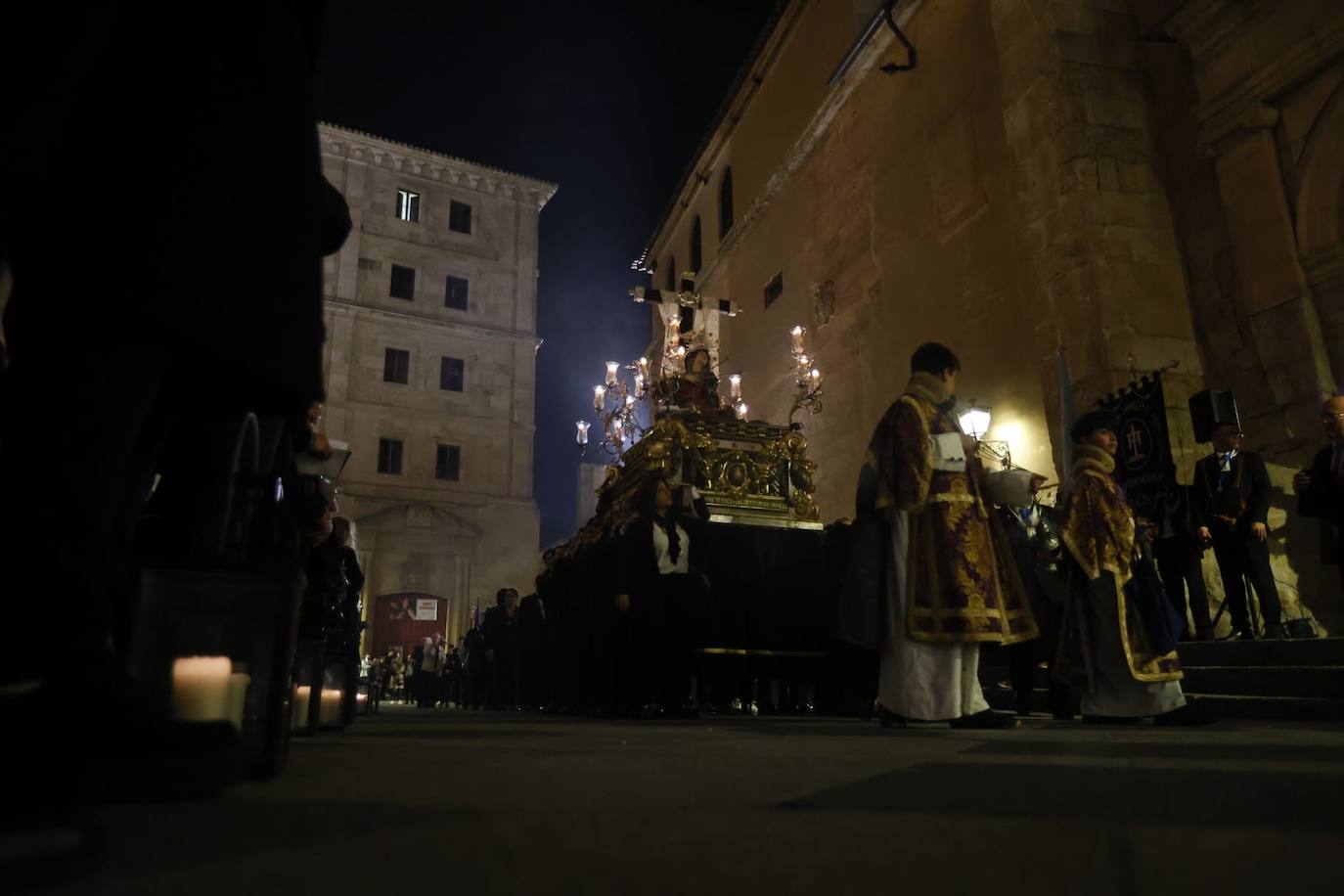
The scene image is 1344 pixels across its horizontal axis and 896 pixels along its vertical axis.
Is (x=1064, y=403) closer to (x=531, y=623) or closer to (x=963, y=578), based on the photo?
(x=963, y=578)

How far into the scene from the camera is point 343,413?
25.6 meters

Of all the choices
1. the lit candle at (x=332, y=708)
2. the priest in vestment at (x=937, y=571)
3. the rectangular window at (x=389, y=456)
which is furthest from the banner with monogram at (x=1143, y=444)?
the rectangular window at (x=389, y=456)

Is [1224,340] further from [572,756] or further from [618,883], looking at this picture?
[618,883]

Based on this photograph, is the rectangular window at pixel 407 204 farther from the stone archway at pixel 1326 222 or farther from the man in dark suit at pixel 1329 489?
the man in dark suit at pixel 1329 489

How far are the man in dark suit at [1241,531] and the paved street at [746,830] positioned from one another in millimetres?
5792

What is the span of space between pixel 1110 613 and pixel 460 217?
29.1 metres

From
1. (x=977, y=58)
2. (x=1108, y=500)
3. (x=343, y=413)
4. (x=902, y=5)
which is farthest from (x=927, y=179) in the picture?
(x=343, y=413)

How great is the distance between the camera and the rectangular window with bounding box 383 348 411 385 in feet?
88.9

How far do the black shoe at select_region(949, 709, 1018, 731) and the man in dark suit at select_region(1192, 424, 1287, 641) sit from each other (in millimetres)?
3879

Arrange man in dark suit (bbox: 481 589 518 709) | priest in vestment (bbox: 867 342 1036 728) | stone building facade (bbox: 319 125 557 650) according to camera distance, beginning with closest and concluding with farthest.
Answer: priest in vestment (bbox: 867 342 1036 728)
man in dark suit (bbox: 481 589 518 709)
stone building facade (bbox: 319 125 557 650)

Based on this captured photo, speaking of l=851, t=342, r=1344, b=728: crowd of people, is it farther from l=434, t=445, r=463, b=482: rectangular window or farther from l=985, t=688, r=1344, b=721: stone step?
l=434, t=445, r=463, b=482: rectangular window

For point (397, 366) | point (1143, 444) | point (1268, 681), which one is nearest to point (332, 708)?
point (1268, 681)

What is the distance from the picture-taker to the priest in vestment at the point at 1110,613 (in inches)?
175

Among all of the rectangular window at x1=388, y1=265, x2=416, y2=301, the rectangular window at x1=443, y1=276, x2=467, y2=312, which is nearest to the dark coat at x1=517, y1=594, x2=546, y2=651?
the rectangular window at x1=388, y1=265, x2=416, y2=301
